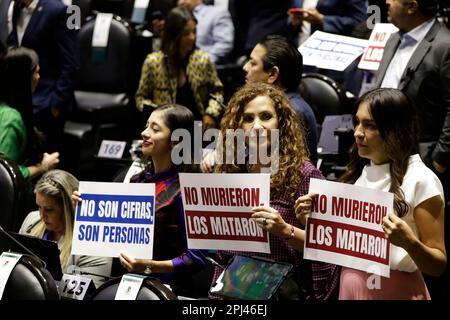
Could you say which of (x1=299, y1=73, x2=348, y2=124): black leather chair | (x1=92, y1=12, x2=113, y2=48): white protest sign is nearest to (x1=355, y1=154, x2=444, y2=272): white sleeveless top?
(x1=299, y1=73, x2=348, y2=124): black leather chair

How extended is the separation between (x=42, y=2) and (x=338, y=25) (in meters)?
1.93

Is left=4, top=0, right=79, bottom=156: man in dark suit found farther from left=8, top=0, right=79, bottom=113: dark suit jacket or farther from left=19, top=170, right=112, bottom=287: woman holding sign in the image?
left=19, top=170, right=112, bottom=287: woman holding sign

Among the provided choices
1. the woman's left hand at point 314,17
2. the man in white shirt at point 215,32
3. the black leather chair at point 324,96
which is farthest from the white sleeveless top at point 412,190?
the man in white shirt at point 215,32

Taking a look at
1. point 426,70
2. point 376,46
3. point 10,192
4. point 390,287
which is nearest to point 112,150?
point 10,192

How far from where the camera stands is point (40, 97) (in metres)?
6.49

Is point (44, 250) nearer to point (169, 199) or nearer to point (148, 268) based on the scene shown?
point (148, 268)

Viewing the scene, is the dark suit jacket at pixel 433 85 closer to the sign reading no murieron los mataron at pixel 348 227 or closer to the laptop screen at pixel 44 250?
the sign reading no murieron los mataron at pixel 348 227

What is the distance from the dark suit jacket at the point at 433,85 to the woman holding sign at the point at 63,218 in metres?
1.68

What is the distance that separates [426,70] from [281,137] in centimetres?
135

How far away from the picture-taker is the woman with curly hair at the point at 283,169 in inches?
142
